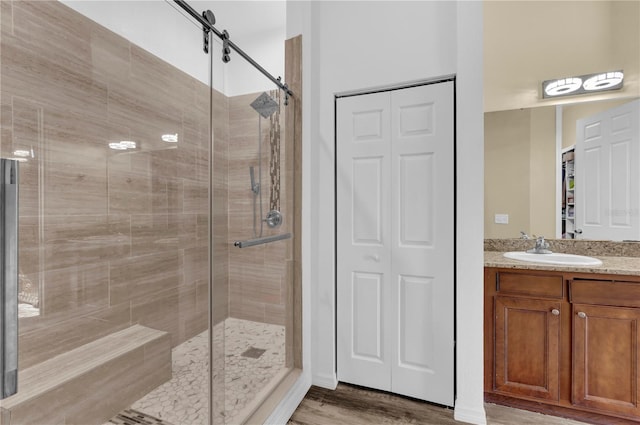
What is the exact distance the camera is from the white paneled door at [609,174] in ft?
7.05

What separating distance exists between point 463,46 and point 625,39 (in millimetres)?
1309

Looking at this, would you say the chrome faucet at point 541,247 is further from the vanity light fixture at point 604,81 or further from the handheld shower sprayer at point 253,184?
the handheld shower sprayer at point 253,184

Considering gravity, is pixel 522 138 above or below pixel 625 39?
below

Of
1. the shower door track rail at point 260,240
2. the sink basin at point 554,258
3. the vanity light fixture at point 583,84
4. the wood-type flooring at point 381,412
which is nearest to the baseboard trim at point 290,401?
the wood-type flooring at point 381,412

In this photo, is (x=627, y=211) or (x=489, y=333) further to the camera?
(x=627, y=211)

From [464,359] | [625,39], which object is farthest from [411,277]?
[625,39]

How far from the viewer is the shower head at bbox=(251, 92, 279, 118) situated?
1.85 m

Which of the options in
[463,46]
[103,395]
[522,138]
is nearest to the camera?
[103,395]

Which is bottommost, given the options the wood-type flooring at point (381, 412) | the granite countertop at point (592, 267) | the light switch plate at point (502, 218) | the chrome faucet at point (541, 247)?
the wood-type flooring at point (381, 412)

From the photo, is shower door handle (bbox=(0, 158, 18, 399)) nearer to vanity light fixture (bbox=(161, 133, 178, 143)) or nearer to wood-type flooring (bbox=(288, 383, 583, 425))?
vanity light fixture (bbox=(161, 133, 178, 143))

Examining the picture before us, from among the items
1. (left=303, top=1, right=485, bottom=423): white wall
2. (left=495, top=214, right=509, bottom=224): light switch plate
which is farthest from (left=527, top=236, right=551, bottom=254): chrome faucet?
(left=303, top=1, right=485, bottom=423): white wall

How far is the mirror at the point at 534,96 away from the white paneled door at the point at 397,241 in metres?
0.66

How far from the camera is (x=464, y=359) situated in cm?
189

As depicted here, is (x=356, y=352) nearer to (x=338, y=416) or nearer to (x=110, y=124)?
(x=338, y=416)
